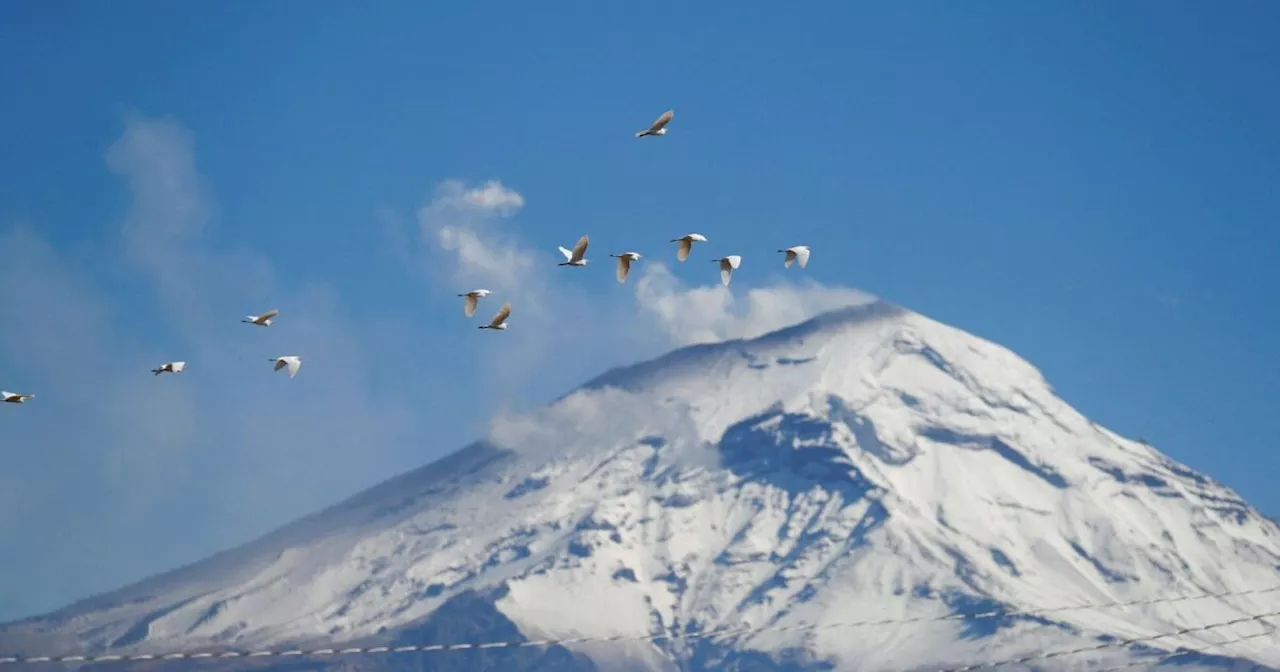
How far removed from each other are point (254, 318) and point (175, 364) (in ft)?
13.9

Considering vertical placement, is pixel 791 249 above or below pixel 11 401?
above

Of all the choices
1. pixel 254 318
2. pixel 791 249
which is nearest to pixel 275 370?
pixel 254 318

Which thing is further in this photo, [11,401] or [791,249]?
[791,249]

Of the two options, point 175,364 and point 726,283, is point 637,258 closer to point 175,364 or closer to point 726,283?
point 726,283

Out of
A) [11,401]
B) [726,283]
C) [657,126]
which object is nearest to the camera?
[11,401]

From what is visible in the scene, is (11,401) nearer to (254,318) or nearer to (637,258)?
(254,318)

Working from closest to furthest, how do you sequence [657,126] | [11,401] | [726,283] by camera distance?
1. [11,401]
2. [657,126]
3. [726,283]

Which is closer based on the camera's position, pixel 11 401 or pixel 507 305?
pixel 11 401

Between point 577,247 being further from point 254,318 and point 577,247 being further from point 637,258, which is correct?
point 254,318

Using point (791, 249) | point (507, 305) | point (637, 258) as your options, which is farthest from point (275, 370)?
point (791, 249)

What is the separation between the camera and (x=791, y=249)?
183ft

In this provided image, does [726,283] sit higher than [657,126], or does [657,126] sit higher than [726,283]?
[657,126]

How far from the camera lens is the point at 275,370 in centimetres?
5553

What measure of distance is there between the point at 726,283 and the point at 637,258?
3101mm
